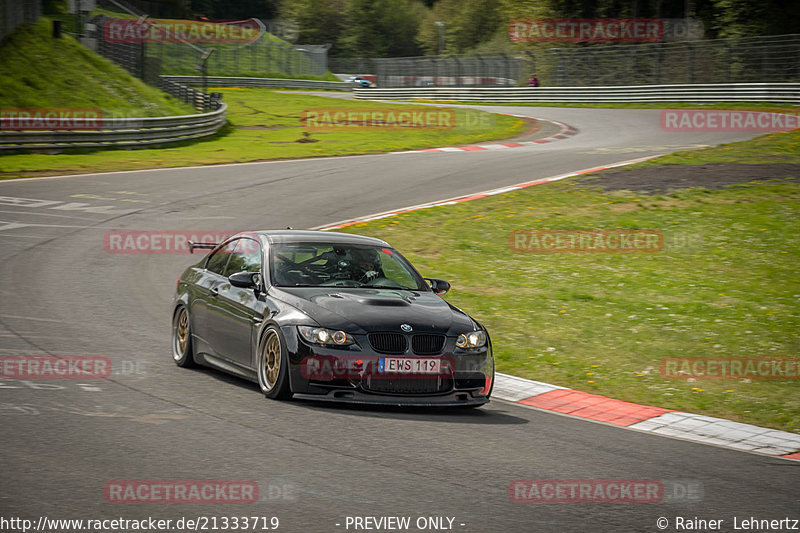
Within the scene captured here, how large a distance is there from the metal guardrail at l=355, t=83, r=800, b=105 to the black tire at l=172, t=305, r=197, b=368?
36.1m

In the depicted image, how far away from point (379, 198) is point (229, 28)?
232ft

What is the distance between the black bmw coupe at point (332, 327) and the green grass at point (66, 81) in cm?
2713

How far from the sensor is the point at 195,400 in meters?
7.86

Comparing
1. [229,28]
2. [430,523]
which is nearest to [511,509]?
[430,523]

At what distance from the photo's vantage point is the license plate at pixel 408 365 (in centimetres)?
769

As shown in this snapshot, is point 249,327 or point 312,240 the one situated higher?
point 312,240

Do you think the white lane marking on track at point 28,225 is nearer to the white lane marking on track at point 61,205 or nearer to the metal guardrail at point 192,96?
the white lane marking on track at point 61,205

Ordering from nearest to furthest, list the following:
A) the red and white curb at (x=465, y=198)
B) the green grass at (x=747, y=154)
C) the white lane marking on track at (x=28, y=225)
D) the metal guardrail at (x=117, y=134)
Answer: the white lane marking on track at (x=28, y=225) < the red and white curb at (x=465, y=198) < the green grass at (x=747, y=154) < the metal guardrail at (x=117, y=134)

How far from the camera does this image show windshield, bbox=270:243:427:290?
877cm

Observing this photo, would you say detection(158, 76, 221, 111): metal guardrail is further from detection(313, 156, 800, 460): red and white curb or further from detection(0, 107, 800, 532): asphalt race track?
detection(313, 156, 800, 460): red and white curb

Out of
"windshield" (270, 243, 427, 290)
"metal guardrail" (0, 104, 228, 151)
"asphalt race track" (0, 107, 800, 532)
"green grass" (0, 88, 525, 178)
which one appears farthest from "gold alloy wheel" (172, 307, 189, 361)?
"metal guardrail" (0, 104, 228, 151)

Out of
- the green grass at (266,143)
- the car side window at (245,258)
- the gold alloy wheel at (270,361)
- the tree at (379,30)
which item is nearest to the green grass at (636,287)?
the car side window at (245,258)

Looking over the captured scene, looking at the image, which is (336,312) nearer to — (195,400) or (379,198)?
(195,400)

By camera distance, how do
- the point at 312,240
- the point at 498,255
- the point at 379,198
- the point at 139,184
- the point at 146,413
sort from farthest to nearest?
the point at 139,184, the point at 379,198, the point at 498,255, the point at 312,240, the point at 146,413
